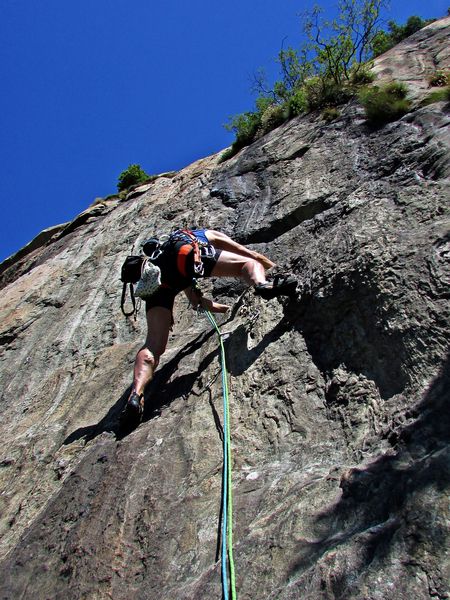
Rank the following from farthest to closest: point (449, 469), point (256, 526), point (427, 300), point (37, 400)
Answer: point (37, 400) < point (427, 300) < point (256, 526) < point (449, 469)

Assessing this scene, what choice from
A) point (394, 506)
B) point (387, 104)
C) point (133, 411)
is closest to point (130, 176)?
point (387, 104)

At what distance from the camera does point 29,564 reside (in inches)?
163

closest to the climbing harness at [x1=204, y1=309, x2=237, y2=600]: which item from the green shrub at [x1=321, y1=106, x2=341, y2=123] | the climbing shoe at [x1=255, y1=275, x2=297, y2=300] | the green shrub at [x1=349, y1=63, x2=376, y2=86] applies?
the climbing shoe at [x1=255, y1=275, x2=297, y2=300]

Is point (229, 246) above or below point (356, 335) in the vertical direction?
above

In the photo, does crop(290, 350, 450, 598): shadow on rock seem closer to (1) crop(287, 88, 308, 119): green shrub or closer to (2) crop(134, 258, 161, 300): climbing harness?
(2) crop(134, 258, 161, 300): climbing harness

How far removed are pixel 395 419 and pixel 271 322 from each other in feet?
6.36

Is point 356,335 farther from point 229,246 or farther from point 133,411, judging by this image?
point 229,246

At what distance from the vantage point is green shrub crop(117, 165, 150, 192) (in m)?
18.6

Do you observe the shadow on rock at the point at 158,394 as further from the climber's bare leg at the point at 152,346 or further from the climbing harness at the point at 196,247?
the climbing harness at the point at 196,247

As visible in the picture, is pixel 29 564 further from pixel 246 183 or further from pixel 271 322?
pixel 246 183

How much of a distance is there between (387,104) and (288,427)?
16.5ft

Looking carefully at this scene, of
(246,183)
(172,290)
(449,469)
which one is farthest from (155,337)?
(246,183)

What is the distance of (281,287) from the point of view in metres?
4.84

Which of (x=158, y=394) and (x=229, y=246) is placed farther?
(x=229, y=246)
